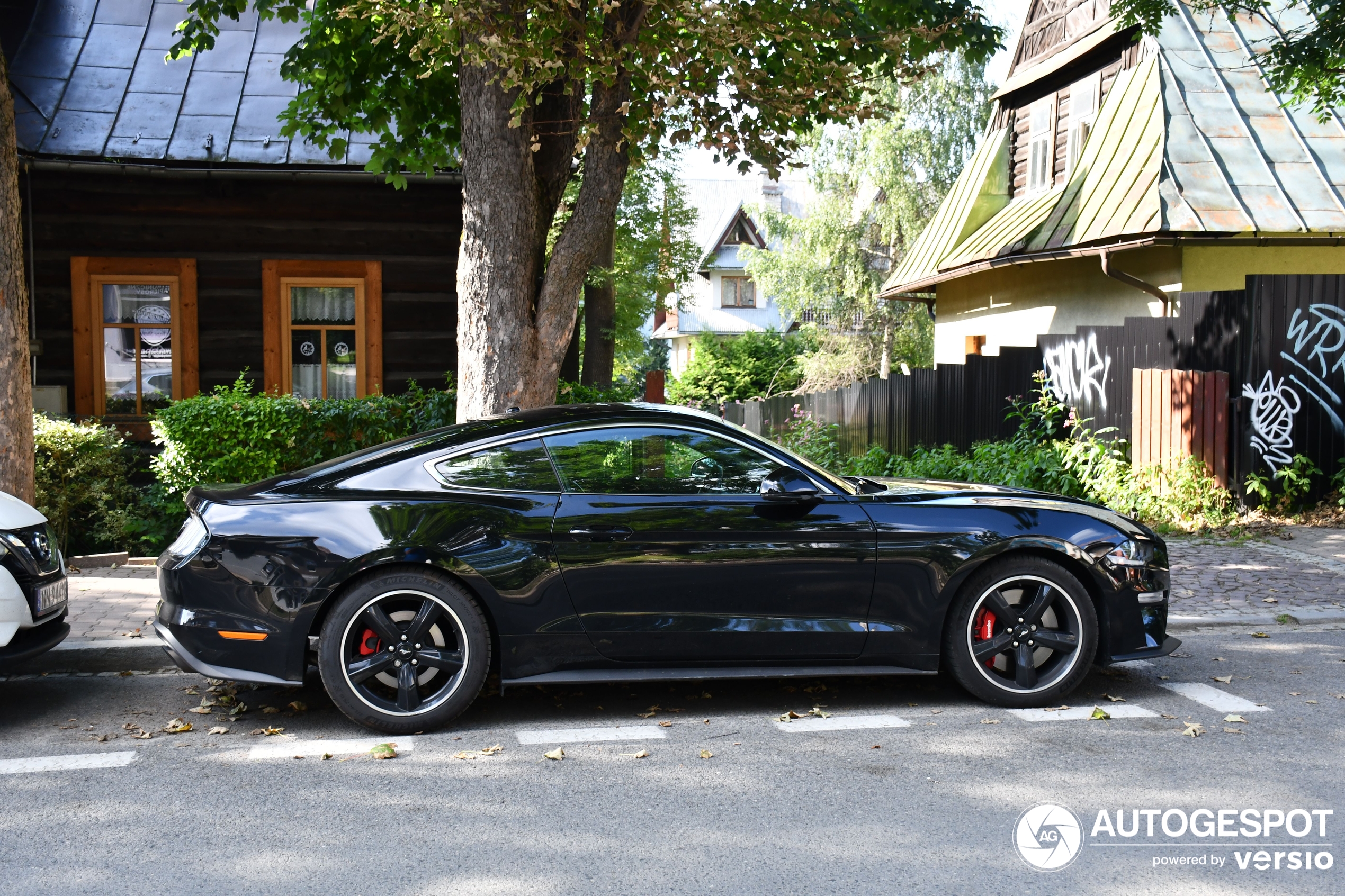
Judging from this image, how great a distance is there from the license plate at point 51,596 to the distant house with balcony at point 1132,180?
10.7 m

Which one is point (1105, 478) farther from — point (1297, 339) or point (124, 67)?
point (124, 67)

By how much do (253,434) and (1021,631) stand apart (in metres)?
7.38

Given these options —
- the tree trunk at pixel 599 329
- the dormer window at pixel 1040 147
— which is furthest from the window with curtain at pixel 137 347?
the dormer window at pixel 1040 147

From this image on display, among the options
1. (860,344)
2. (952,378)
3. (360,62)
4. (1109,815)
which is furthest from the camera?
(860,344)

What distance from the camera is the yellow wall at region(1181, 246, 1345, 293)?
12406 mm

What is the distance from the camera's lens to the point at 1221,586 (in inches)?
317

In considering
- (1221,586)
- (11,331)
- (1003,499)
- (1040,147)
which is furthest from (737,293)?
(1003,499)

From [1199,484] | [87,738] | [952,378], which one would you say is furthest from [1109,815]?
[952,378]

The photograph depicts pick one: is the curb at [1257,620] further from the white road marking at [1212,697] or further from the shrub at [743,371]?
the shrub at [743,371]

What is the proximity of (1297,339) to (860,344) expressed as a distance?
86.1 feet

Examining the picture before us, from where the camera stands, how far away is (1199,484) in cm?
1066

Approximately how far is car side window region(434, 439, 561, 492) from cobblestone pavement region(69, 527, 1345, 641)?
260cm

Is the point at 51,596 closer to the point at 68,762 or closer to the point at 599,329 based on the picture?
the point at 68,762

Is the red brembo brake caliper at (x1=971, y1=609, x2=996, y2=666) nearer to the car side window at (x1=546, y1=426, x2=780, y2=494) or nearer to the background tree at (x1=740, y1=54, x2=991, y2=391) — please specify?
the car side window at (x1=546, y1=426, x2=780, y2=494)
